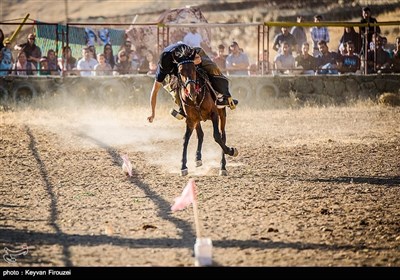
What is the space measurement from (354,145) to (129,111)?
676cm

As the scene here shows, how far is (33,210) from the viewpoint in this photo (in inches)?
394

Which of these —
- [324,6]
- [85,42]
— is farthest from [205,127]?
[324,6]

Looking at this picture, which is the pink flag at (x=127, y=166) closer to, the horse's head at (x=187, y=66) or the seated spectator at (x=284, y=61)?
the horse's head at (x=187, y=66)

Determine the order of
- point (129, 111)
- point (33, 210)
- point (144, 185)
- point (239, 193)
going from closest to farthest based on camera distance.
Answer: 1. point (33, 210)
2. point (239, 193)
3. point (144, 185)
4. point (129, 111)

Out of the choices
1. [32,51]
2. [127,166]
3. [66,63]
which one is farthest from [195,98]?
[32,51]

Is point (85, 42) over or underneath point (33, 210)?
over

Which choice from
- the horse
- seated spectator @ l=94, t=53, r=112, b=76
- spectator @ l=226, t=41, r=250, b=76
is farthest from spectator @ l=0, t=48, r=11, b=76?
the horse

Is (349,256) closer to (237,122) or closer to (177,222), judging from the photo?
(177,222)

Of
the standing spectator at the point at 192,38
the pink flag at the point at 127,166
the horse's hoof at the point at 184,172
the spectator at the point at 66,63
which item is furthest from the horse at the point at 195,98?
the standing spectator at the point at 192,38

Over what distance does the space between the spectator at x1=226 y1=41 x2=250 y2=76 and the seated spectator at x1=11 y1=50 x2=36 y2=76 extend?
5.30m

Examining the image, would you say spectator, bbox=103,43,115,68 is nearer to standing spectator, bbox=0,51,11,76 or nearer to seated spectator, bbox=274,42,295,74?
standing spectator, bbox=0,51,11,76

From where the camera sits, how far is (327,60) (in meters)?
22.4

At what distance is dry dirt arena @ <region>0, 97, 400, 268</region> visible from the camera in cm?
786

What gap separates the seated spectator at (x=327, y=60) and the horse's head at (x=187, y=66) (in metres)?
10.8
